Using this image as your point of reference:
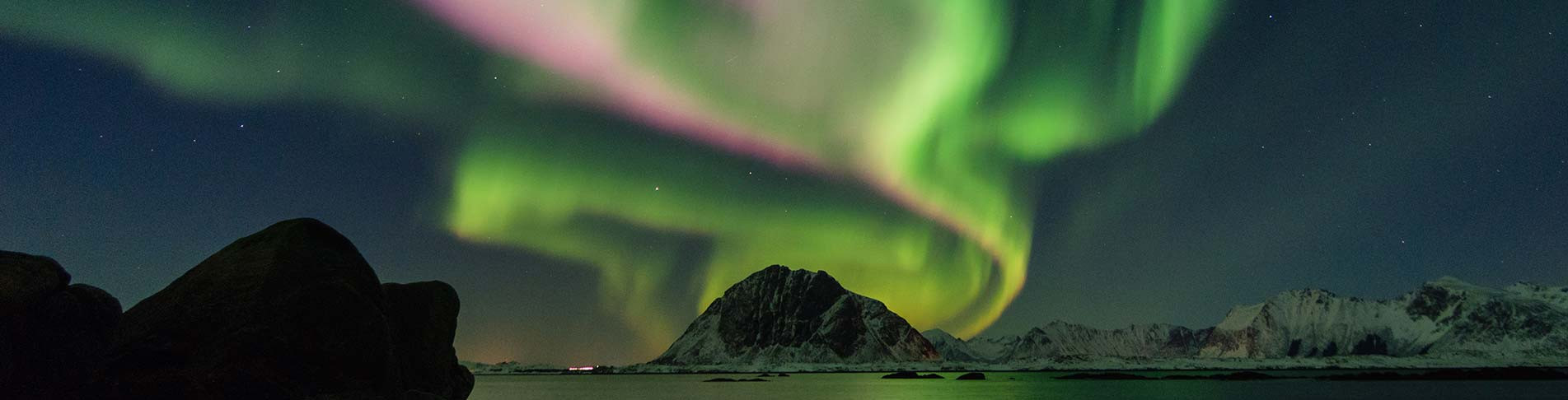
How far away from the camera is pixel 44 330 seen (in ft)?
95.3

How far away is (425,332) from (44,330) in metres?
23.3

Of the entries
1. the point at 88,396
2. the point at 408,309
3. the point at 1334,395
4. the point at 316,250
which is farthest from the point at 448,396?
the point at 1334,395

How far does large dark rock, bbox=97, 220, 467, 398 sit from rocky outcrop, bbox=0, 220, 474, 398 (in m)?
0.04

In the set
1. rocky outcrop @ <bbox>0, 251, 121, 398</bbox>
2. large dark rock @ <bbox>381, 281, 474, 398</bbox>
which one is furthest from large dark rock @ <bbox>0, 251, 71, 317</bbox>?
large dark rock @ <bbox>381, 281, 474, 398</bbox>

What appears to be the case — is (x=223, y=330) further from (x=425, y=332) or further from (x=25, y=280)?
(x=425, y=332)

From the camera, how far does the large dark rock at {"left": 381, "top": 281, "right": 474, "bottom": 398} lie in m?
49.1

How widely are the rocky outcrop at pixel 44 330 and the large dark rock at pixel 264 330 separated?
0.88 meters

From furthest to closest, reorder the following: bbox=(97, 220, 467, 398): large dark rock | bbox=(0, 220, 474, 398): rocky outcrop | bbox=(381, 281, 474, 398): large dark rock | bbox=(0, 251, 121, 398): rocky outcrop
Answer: bbox=(381, 281, 474, 398): large dark rock < bbox=(97, 220, 467, 398): large dark rock < bbox=(0, 220, 474, 398): rocky outcrop < bbox=(0, 251, 121, 398): rocky outcrop

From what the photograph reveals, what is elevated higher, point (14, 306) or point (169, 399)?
point (14, 306)

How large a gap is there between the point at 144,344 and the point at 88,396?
224 centimetres

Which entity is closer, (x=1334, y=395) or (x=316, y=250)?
(x=316, y=250)

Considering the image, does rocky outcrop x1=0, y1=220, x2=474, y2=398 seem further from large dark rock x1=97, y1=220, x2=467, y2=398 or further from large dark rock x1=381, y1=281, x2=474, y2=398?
large dark rock x1=381, y1=281, x2=474, y2=398

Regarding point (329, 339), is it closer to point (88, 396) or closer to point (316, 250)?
point (316, 250)

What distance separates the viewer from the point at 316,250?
3509 centimetres
